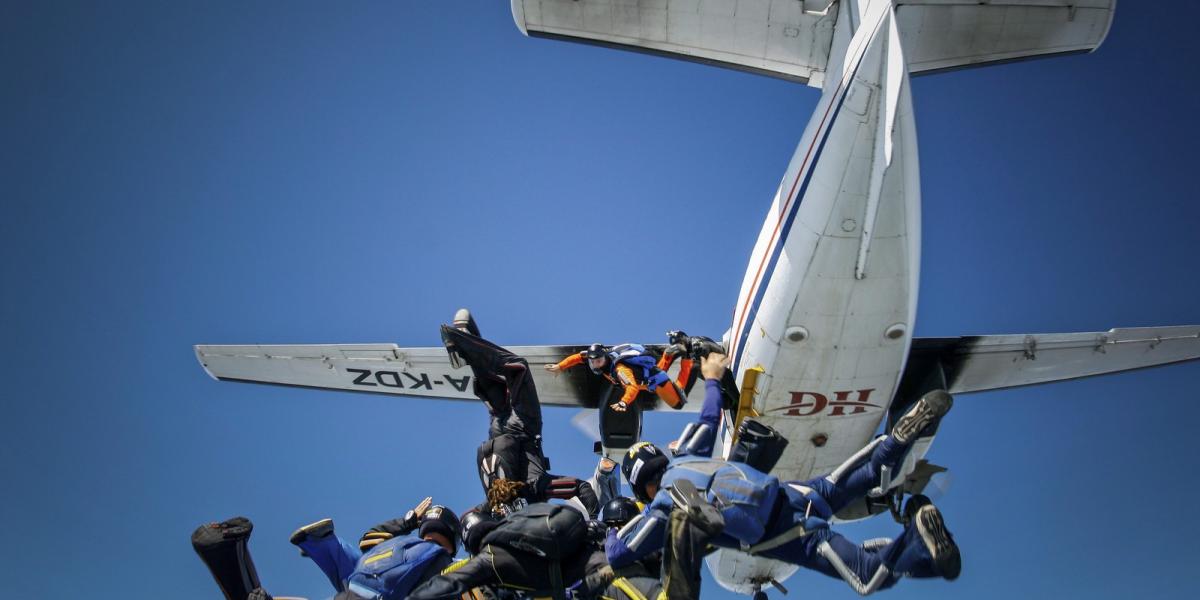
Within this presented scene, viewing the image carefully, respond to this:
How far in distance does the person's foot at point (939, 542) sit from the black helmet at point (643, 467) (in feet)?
7.03

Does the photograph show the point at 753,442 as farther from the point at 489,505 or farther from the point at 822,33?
the point at 822,33

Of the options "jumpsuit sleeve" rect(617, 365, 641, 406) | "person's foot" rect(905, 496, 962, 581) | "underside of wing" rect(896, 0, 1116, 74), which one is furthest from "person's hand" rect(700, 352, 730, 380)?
"underside of wing" rect(896, 0, 1116, 74)

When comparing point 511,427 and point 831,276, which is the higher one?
point 831,276

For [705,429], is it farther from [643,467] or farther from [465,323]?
[465,323]

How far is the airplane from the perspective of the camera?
980 cm

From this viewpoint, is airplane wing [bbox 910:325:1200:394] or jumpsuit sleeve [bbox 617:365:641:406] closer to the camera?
jumpsuit sleeve [bbox 617:365:641:406]

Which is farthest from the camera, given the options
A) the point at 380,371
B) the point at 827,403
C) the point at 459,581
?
the point at 380,371

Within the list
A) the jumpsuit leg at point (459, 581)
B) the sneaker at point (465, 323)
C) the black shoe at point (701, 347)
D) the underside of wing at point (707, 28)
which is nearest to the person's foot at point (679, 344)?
the black shoe at point (701, 347)

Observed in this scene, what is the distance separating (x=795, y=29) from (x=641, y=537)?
34.4 feet

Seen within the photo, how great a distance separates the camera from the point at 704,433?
6621 mm

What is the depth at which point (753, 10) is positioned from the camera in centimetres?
1331

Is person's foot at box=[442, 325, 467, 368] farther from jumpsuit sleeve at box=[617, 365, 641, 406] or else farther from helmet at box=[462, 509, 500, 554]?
jumpsuit sleeve at box=[617, 365, 641, 406]

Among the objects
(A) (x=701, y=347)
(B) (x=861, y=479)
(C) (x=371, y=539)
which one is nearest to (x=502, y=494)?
(C) (x=371, y=539)

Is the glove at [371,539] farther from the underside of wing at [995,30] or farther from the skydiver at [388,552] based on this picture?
the underside of wing at [995,30]
